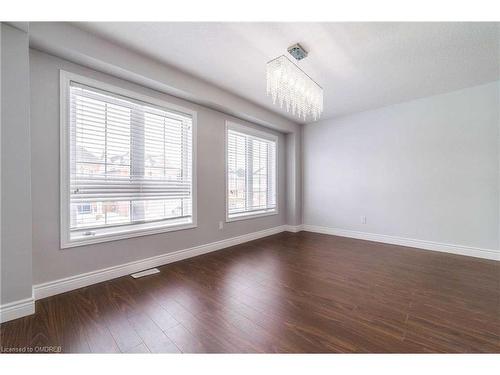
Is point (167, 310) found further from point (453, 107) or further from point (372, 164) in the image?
point (453, 107)

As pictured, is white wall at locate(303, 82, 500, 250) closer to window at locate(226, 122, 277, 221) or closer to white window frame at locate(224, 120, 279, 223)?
white window frame at locate(224, 120, 279, 223)

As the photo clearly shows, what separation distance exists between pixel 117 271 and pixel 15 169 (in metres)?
1.31

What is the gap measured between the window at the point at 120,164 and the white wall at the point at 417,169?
9.64 feet

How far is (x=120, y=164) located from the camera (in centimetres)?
238

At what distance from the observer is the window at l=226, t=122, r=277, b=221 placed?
3.69 metres

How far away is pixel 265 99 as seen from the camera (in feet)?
11.1

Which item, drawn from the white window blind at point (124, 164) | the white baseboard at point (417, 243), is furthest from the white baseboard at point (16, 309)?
the white baseboard at point (417, 243)

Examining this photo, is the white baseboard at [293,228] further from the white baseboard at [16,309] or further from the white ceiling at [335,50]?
the white baseboard at [16,309]

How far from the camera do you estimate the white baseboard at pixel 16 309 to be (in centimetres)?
151

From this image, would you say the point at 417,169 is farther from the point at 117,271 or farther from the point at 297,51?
the point at 117,271

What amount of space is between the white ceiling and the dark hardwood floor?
2.40m

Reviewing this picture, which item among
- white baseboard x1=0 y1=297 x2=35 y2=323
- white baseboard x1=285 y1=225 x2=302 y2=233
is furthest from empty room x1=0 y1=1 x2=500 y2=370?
white baseboard x1=285 y1=225 x2=302 y2=233

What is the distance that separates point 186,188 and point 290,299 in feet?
6.48

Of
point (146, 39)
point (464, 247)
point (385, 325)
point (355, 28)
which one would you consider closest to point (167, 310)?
point (385, 325)
